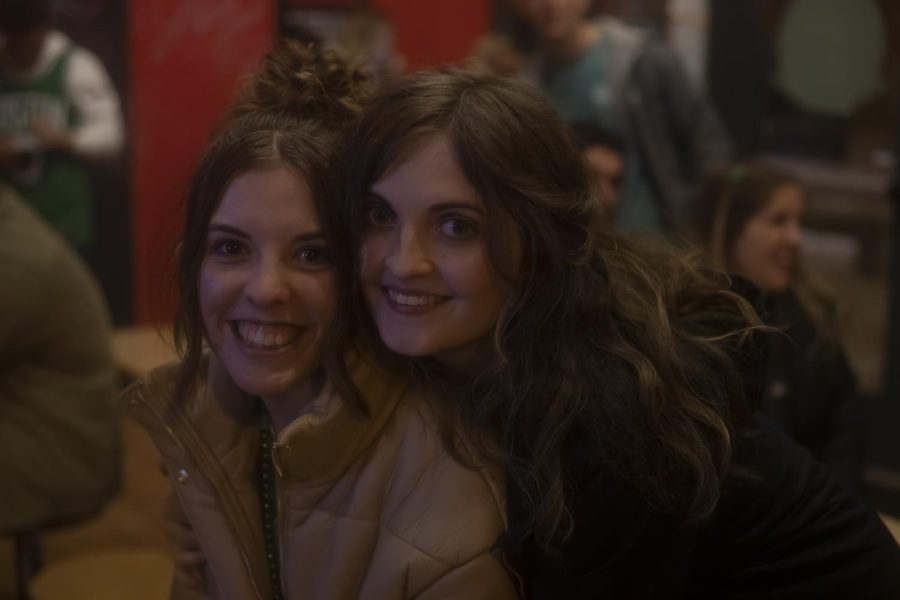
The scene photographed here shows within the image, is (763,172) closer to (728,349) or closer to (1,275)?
(728,349)

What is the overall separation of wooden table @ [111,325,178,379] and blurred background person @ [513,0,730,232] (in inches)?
66.2

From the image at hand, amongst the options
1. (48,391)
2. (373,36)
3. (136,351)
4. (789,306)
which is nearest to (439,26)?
(373,36)

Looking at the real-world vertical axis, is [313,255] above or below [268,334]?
above

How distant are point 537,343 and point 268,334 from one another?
0.35 metres

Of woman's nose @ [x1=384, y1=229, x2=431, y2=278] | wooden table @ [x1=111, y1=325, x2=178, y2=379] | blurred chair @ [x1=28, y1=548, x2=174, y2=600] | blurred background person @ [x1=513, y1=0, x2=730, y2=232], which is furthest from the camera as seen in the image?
blurred background person @ [x1=513, y1=0, x2=730, y2=232]

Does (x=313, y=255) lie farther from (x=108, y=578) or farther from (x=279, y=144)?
(x=108, y=578)

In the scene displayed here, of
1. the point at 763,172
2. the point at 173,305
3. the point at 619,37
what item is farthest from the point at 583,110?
the point at 173,305

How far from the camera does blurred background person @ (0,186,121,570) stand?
3.25m

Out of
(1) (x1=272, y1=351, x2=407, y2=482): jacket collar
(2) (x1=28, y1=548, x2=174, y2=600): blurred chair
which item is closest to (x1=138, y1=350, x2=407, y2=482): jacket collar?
(1) (x1=272, y1=351, x2=407, y2=482): jacket collar

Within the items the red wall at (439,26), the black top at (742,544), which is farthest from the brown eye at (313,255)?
the red wall at (439,26)

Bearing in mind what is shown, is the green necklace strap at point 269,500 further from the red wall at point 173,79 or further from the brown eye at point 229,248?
the red wall at point 173,79

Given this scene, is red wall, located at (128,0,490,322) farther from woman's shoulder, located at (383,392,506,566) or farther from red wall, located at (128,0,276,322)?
woman's shoulder, located at (383,392,506,566)

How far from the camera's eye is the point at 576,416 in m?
1.60

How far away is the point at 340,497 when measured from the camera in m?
1.70
